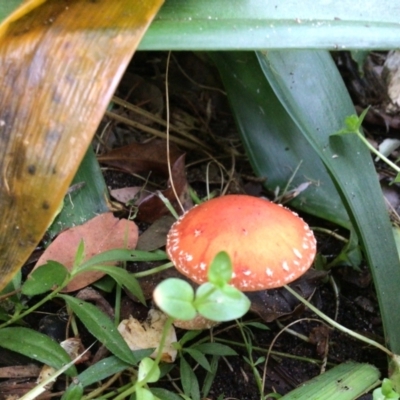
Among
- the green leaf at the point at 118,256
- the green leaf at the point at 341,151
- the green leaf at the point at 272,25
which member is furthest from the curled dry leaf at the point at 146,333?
the green leaf at the point at 272,25

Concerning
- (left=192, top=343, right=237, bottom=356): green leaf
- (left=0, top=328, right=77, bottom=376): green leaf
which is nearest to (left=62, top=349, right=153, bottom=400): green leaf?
(left=0, top=328, right=77, bottom=376): green leaf

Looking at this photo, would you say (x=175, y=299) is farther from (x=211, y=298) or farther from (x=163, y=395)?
(x=163, y=395)

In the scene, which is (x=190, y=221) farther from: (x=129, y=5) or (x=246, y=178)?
(x=246, y=178)

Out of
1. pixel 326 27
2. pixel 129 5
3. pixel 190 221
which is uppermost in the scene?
pixel 129 5

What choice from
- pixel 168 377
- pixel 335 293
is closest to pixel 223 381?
pixel 168 377

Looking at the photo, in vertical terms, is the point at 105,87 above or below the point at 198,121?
above

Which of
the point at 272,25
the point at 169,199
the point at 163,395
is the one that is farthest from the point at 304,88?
the point at 163,395

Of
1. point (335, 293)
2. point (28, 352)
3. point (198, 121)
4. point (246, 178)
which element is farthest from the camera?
point (198, 121)
